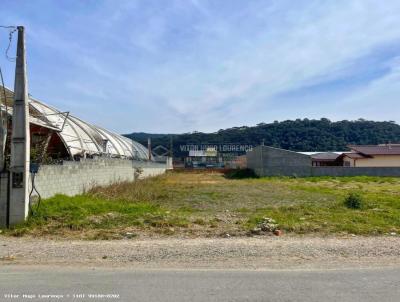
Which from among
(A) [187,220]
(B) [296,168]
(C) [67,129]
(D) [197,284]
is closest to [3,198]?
(A) [187,220]

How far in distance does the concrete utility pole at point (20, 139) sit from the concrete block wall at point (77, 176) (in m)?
1.11

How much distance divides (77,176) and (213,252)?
11063 mm

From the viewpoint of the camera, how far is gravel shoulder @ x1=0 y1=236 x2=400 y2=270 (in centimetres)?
776

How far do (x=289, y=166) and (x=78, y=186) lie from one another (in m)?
31.1

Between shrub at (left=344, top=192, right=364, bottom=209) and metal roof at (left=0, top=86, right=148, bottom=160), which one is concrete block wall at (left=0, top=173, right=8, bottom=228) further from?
shrub at (left=344, top=192, right=364, bottom=209)

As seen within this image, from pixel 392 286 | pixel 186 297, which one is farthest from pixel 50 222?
pixel 392 286

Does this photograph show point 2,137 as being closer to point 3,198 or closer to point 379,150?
point 3,198

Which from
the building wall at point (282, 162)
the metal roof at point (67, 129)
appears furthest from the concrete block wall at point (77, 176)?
the building wall at point (282, 162)

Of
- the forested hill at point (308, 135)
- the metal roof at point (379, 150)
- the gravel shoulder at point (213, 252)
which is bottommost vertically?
A: the gravel shoulder at point (213, 252)

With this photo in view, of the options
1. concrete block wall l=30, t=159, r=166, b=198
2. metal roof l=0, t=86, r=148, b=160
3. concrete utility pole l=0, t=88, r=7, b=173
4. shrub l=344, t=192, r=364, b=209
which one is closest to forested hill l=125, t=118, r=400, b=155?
metal roof l=0, t=86, r=148, b=160

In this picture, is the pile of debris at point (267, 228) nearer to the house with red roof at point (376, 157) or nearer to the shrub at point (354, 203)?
the shrub at point (354, 203)

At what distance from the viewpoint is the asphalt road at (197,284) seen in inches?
215

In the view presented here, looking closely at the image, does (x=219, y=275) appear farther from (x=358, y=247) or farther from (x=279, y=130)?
(x=279, y=130)

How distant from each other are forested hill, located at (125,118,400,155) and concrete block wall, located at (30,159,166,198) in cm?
8184
